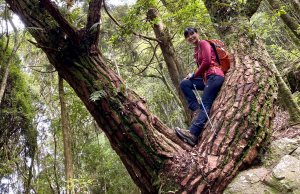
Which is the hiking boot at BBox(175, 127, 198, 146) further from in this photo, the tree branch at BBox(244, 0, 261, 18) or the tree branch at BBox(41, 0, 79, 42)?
the tree branch at BBox(244, 0, 261, 18)

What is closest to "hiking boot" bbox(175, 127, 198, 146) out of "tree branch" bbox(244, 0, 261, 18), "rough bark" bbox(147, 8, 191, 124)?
"tree branch" bbox(244, 0, 261, 18)

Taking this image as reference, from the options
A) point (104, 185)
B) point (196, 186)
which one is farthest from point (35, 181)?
point (196, 186)

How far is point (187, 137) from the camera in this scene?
3.45 metres

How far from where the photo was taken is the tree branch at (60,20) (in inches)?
121

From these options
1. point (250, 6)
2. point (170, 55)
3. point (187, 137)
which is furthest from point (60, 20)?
point (170, 55)

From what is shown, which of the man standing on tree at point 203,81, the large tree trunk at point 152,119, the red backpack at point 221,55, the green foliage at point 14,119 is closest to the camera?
the large tree trunk at point 152,119

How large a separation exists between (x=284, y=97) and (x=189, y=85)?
136 cm

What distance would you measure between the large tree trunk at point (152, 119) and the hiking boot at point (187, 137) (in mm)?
84

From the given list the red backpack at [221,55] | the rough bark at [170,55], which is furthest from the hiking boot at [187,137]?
the rough bark at [170,55]

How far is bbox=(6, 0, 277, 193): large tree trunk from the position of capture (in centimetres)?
302

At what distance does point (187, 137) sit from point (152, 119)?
468 millimetres

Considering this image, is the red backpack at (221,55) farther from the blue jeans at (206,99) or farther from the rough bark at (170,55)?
the rough bark at (170,55)

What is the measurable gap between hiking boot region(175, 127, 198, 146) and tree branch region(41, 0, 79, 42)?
5.14ft

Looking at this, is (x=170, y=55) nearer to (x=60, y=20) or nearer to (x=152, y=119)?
(x=152, y=119)
